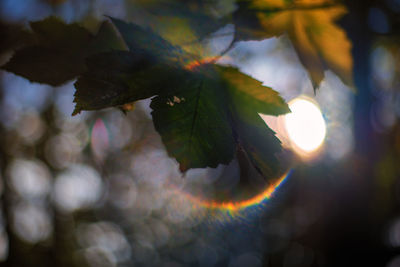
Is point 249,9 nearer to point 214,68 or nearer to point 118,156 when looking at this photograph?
point 214,68

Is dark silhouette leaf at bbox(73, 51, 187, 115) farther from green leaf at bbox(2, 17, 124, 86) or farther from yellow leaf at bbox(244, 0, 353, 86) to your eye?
yellow leaf at bbox(244, 0, 353, 86)

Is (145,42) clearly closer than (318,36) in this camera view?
Yes

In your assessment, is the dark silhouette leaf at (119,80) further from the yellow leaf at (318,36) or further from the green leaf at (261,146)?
the yellow leaf at (318,36)

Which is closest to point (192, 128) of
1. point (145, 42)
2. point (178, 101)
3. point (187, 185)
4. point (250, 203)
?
point (178, 101)

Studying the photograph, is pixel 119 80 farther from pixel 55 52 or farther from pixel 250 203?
pixel 250 203

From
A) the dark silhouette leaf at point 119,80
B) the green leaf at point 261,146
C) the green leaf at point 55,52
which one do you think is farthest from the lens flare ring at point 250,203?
the green leaf at point 55,52

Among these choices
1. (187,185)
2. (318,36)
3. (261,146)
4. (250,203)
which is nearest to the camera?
(261,146)

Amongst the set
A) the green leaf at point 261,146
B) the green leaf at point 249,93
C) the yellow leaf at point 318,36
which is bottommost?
the green leaf at point 261,146

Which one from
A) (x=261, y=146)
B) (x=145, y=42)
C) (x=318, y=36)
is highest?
(x=318, y=36)
